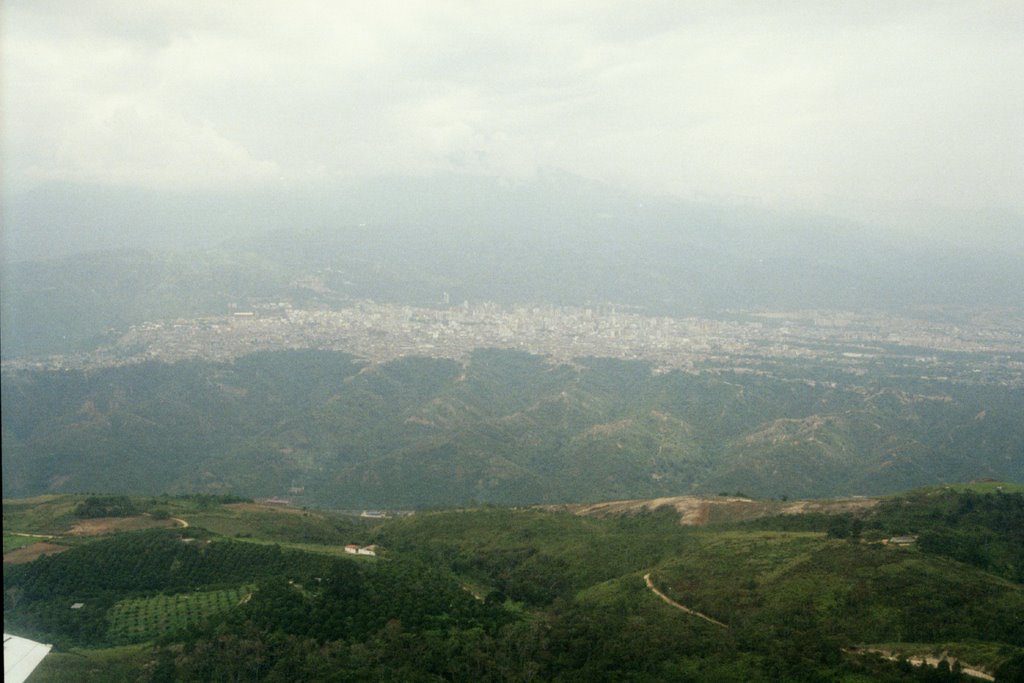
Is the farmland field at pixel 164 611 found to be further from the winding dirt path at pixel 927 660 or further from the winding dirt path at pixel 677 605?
the winding dirt path at pixel 927 660

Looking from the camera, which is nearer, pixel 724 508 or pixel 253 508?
pixel 724 508

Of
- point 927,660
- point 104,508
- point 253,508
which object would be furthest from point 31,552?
point 927,660

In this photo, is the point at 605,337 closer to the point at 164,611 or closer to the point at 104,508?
the point at 104,508

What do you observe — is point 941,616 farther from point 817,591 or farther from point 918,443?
point 918,443

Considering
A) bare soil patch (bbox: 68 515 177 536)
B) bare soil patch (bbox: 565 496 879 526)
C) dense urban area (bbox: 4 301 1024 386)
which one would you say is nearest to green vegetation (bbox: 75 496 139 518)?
bare soil patch (bbox: 68 515 177 536)

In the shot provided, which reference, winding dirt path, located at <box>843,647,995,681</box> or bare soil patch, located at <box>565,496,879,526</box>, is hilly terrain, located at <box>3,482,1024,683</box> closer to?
winding dirt path, located at <box>843,647,995,681</box>

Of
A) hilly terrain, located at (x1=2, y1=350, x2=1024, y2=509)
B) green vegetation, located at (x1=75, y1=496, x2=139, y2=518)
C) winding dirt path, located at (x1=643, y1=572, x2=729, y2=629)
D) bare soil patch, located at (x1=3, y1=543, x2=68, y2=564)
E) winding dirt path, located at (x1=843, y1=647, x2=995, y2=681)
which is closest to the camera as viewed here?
winding dirt path, located at (x1=843, y1=647, x2=995, y2=681)
